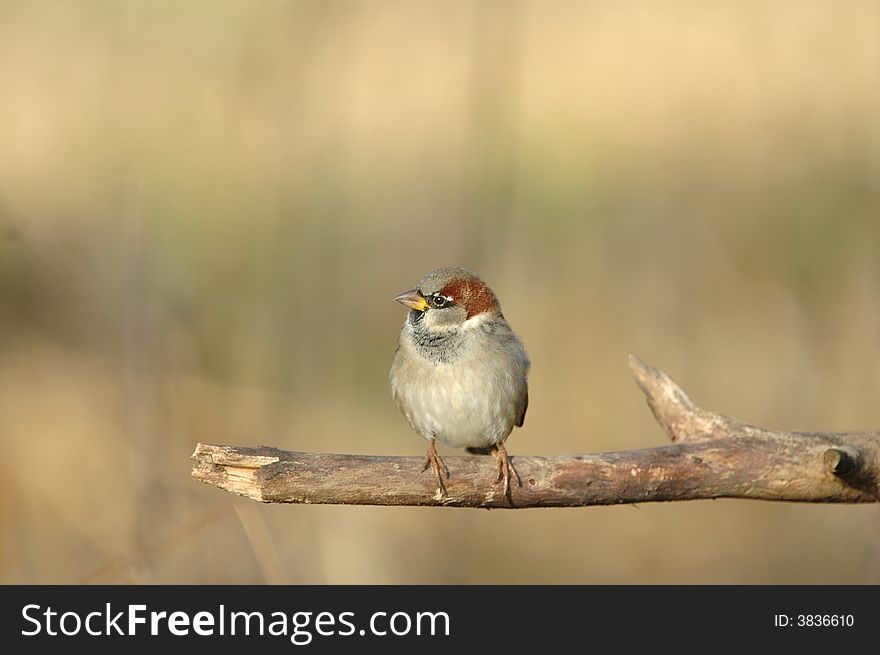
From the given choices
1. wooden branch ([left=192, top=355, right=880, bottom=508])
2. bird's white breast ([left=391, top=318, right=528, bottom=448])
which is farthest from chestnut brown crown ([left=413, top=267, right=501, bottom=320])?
wooden branch ([left=192, top=355, right=880, bottom=508])

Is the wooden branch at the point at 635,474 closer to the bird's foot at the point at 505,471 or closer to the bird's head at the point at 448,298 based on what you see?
the bird's foot at the point at 505,471

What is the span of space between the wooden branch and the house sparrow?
1.75 ft

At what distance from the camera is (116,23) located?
6.20m

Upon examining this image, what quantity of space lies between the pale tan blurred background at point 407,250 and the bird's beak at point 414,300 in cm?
91

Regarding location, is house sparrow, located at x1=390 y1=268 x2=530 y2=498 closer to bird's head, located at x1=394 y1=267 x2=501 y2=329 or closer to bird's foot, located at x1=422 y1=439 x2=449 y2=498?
bird's head, located at x1=394 y1=267 x2=501 y2=329

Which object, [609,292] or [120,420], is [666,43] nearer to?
[609,292]

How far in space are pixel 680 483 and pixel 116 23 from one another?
481cm

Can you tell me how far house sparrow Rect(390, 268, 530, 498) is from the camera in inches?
141

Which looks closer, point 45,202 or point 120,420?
point 120,420

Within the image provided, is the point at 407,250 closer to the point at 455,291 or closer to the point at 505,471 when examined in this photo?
the point at 455,291

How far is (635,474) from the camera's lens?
285 cm

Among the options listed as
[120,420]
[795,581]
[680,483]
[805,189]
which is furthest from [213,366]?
[805,189]

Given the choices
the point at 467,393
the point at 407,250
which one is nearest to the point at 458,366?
the point at 467,393

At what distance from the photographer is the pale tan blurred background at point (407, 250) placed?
187 inches
